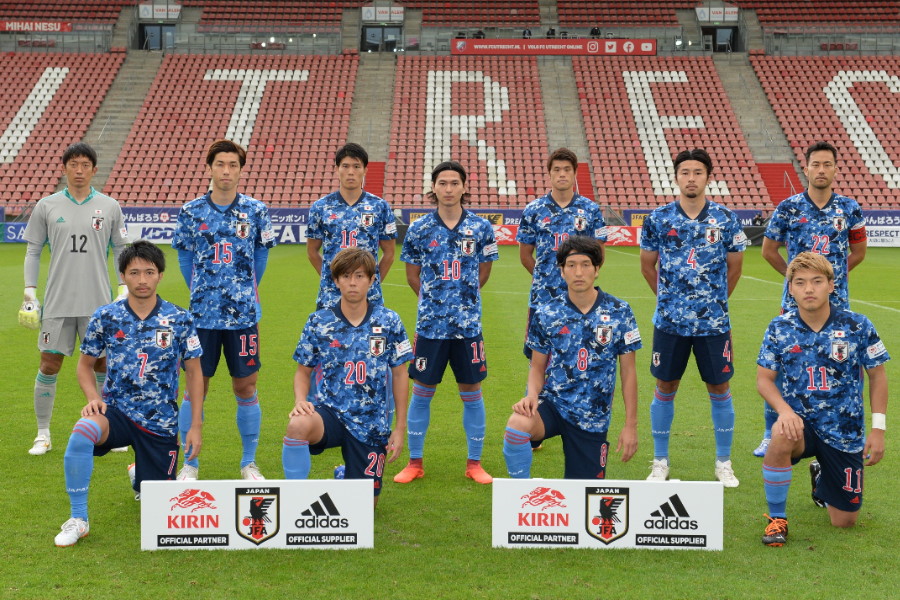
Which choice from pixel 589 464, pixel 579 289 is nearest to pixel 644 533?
pixel 589 464

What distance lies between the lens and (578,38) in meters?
36.8

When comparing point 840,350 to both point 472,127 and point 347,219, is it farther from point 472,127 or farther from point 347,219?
point 472,127

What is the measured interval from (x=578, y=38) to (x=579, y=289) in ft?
111

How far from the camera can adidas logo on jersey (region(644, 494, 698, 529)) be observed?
466cm

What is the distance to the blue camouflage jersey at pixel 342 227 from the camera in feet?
20.9

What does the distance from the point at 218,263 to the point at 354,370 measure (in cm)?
140

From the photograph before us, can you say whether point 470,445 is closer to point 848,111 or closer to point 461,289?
point 461,289

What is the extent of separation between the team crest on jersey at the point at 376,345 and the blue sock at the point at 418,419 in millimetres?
1142

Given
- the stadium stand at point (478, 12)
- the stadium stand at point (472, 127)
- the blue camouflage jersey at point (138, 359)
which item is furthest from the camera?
the stadium stand at point (478, 12)

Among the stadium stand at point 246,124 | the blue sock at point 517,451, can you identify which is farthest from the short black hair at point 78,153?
the stadium stand at point 246,124

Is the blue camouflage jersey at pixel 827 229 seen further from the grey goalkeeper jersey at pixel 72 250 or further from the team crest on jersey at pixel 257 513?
the grey goalkeeper jersey at pixel 72 250

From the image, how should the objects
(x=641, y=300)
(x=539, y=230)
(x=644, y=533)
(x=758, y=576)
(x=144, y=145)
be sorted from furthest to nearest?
(x=144, y=145)
(x=641, y=300)
(x=539, y=230)
(x=644, y=533)
(x=758, y=576)

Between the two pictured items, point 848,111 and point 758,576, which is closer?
point 758,576

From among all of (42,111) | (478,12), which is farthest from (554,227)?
(478,12)
